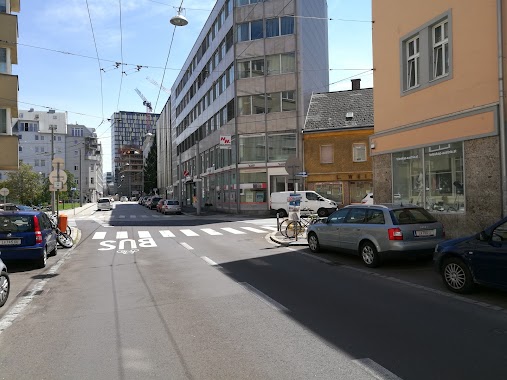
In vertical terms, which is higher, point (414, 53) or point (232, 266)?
point (414, 53)

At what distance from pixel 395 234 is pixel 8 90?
18508 mm

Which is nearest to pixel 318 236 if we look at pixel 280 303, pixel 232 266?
pixel 232 266

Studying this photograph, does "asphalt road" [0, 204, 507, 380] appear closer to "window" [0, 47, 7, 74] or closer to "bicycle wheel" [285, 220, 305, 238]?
"bicycle wheel" [285, 220, 305, 238]

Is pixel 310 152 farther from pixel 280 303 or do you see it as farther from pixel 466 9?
pixel 280 303


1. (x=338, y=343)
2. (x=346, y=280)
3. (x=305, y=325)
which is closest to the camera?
(x=338, y=343)

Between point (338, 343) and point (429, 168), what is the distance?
10266 mm

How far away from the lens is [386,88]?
51.0 feet

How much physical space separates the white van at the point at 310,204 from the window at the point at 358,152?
182 inches

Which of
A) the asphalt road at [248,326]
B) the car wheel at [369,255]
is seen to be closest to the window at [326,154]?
the car wheel at [369,255]

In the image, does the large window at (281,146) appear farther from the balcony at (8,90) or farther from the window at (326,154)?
the balcony at (8,90)

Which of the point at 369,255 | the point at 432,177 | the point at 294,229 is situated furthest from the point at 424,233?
the point at 294,229

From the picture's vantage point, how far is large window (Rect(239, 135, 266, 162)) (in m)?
33.9

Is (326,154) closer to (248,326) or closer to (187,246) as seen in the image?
(187,246)

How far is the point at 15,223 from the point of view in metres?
10.2
